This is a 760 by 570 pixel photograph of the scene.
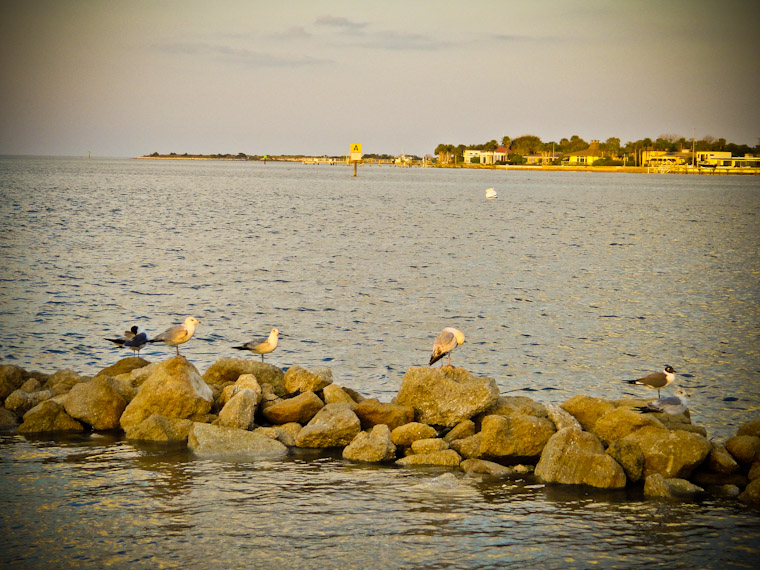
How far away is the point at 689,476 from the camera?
12367 mm

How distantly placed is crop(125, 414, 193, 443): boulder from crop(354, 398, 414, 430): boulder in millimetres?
3352

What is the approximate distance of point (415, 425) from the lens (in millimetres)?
13977

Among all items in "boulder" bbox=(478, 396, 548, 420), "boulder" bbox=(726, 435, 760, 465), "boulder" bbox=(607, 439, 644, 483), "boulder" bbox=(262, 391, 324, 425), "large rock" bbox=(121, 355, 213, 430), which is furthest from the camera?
"boulder" bbox=(262, 391, 324, 425)

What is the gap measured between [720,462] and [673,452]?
30.8 inches

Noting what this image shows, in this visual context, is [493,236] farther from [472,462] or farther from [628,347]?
[472,462]

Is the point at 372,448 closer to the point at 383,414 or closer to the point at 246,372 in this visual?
→ the point at 383,414

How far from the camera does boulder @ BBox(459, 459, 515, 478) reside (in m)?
12.7

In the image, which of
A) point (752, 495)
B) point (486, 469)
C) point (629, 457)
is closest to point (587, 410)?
point (629, 457)

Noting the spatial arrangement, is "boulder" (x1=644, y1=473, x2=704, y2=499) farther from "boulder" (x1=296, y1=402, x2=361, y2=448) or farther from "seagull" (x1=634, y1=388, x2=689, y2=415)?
"boulder" (x1=296, y1=402, x2=361, y2=448)

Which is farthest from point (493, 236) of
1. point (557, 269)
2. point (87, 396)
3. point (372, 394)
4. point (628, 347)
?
point (87, 396)

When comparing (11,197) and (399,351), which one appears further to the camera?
(11,197)

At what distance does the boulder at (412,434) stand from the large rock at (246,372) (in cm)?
305

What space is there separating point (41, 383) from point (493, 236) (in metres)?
50.6

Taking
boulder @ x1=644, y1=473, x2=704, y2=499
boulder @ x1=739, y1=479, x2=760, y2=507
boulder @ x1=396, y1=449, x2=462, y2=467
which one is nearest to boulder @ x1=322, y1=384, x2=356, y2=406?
boulder @ x1=396, y1=449, x2=462, y2=467
